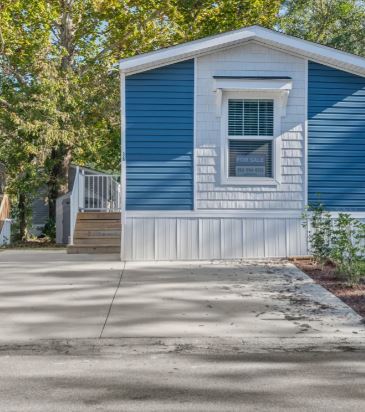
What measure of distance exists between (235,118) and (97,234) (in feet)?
14.5

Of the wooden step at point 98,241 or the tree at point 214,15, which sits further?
the tree at point 214,15

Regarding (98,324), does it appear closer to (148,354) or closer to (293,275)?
(148,354)

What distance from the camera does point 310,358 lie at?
5566mm

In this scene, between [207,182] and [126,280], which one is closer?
[126,280]

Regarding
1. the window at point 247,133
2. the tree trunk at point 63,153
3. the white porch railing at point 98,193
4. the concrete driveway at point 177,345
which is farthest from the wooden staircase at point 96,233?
the tree trunk at point 63,153

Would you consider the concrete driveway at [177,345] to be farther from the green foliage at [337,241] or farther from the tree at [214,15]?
the tree at [214,15]

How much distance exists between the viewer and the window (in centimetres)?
1188

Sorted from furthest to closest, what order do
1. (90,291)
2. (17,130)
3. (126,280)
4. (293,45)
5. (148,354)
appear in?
(17,130) → (293,45) → (126,280) → (90,291) → (148,354)

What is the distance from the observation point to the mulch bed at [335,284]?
25.7 ft

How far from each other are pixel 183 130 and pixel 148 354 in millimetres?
6708

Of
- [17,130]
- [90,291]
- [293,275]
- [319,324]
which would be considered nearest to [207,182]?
[293,275]

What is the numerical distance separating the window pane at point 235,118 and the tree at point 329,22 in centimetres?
1844

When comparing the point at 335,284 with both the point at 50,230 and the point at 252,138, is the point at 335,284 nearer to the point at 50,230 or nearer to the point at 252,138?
the point at 252,138

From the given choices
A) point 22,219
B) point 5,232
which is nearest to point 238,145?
point 5,232
